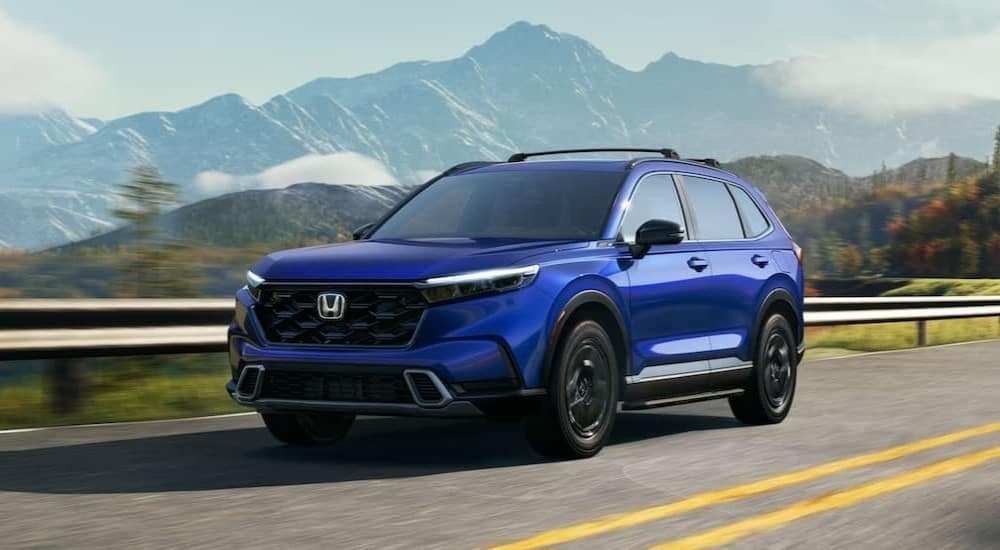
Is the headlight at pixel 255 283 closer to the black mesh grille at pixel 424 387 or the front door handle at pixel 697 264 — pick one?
the black mesh grille at pixel 424 387

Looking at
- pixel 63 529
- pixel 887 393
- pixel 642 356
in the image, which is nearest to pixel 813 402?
pixel 887 393

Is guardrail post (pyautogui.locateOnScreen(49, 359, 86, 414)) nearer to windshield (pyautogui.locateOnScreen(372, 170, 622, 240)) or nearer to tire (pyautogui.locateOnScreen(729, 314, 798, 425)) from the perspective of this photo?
windshield (pyautogui.locateOnScreen(372, 170, 622, 240))

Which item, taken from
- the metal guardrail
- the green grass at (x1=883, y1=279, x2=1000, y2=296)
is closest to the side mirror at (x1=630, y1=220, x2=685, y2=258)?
the metal guardrail

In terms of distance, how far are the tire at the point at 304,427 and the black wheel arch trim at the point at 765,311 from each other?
291 cm

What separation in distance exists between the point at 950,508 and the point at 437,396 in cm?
249

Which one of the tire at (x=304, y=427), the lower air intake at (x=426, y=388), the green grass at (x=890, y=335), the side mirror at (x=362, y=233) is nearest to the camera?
the lower air intake at (x=426, y=388)

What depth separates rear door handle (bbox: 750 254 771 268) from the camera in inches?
400

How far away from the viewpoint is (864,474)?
7.65 meters

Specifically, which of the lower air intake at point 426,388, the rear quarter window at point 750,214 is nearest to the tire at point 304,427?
the lower air intake at point 426,388

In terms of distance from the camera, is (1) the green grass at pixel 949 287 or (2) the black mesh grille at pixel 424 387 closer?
(2) the black mesh grille at pixel 424 387

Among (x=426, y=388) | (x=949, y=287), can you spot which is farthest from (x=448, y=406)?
(x=949, y=287)

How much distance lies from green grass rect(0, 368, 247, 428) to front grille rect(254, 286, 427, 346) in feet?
9.78

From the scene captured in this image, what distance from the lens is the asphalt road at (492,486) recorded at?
19.1ft

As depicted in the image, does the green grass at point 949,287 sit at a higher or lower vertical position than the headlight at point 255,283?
lower
